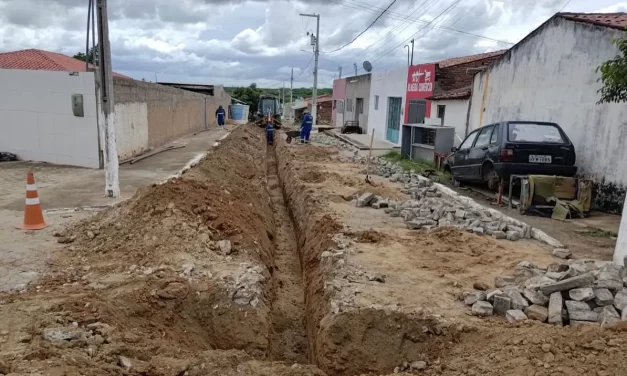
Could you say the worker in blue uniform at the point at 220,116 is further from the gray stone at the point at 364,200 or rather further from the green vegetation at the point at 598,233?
the green vegetation at the point at 598,233

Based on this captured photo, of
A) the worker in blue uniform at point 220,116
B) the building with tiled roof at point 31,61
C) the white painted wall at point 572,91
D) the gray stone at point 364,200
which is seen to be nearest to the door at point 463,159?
the white painted wall at point 572,91

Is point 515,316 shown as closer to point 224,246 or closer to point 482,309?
point 482,309

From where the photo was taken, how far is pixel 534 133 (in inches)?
400

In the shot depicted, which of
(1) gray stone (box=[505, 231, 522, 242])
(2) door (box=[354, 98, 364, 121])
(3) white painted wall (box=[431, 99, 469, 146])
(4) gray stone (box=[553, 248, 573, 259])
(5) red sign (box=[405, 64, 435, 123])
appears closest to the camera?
(4) gray stone (box=[553, 248, 573, 259])

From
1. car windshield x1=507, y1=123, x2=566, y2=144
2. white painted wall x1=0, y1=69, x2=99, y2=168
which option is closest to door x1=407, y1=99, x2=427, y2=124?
car windshield x1=507, y1=123, x2=566, y2=144

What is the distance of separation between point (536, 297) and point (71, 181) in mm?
9677

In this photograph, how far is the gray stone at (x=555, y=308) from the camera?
13.8 ft

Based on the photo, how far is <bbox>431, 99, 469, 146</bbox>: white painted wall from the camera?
1722cm

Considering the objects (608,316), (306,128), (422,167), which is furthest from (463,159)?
(306,128)

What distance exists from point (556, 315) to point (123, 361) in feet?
12.0

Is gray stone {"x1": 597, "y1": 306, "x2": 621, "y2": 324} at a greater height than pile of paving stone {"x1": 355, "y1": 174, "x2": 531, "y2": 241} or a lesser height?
greater

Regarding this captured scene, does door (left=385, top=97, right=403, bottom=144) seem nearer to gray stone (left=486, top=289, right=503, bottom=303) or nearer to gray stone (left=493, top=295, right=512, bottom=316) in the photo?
gray stone (left=486, top=289, right=503, bottom=303)

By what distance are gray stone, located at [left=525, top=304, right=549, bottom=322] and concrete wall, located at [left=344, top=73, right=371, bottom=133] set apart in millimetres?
26351

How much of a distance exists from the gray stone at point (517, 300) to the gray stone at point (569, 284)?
0.69 ft
